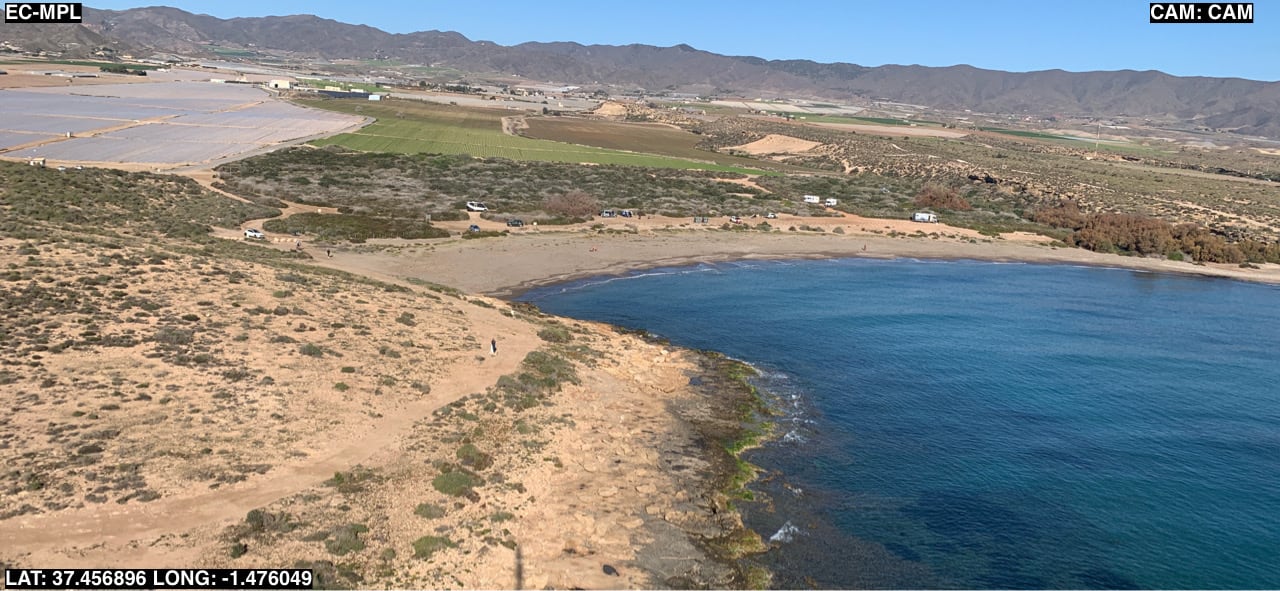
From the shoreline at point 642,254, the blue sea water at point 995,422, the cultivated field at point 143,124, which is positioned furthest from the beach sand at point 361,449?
the cultivated field at point 143,124

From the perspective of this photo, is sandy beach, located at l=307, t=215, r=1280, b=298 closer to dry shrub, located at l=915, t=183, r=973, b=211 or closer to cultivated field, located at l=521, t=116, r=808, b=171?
dry shrub, located at l=915, t=183, r=973, b=211

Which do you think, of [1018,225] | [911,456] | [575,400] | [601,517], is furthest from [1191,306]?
[601,517]

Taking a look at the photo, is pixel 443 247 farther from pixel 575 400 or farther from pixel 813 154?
pixel 813 154

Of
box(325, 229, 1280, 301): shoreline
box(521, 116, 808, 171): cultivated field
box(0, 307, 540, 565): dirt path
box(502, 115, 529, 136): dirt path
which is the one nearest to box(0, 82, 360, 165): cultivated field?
box(502, 115, 529, 136): dirt path

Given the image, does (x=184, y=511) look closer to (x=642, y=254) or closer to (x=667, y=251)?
(x=642, y=254)

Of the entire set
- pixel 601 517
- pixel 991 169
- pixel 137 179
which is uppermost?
pixel 991 169
